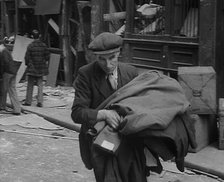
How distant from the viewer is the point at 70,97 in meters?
12.7

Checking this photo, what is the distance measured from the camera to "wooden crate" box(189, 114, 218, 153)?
280 inches

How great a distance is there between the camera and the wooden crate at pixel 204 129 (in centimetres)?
710

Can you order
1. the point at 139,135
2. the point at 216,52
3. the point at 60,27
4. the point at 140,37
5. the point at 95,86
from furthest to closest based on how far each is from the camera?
1. the point at 60,27
2. the point at 140,37
3. the point at 216,52
4. the point at 95,86
5. the point at 139,135

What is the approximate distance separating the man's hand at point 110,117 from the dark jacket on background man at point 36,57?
8.52 m

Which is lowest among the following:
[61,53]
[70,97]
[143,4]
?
[70,97]

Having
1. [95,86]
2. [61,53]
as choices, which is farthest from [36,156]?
[61,53]

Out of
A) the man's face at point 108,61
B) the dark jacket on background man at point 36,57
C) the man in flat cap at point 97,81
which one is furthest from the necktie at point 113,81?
the dark jacket on background man at point 36,57

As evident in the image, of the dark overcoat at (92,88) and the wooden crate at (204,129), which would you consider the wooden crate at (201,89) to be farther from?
the dark overcoat at (92,88)

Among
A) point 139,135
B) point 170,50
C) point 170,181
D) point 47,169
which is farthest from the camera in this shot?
point 170,50

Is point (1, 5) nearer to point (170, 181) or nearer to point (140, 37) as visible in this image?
point (140, 37)

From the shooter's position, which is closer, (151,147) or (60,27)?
(151,147)

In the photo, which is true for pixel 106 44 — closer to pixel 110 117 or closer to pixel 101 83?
pixel 101 83

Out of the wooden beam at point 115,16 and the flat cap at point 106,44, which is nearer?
the flat cap at point 106,44

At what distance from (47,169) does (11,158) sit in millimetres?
835
